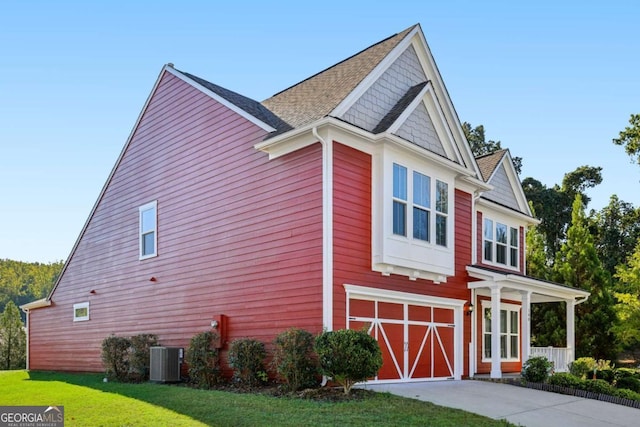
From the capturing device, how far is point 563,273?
28188mm

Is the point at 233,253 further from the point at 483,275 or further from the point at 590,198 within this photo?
the point at 590,198

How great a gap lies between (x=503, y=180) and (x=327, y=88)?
9211 millimetres

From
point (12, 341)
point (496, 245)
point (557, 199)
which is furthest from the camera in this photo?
point (557, 199)

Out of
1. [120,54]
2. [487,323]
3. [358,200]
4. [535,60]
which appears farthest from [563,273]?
[120,54]

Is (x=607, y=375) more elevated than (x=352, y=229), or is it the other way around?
(x=352, y=229)

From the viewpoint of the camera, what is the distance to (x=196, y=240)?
54.7 ft

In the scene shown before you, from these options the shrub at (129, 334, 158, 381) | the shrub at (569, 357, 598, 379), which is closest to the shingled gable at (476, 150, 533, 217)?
the shrub at (569, 357, 598, 379)

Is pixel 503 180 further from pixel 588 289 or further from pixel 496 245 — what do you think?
pixel 588 289

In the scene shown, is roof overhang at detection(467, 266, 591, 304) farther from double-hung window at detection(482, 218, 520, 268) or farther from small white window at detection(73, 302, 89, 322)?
small white window at detection(73, 302, 89, 322)

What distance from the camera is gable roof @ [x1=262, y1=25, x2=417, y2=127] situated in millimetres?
14289

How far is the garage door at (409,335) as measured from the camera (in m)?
14.0

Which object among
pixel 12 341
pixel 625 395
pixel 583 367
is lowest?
pixel 12 341

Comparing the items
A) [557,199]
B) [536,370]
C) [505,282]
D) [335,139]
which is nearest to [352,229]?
[335,139]

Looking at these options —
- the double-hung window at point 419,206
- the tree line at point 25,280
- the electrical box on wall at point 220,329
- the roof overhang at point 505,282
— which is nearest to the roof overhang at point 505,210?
the roof overhang at point 505,282
